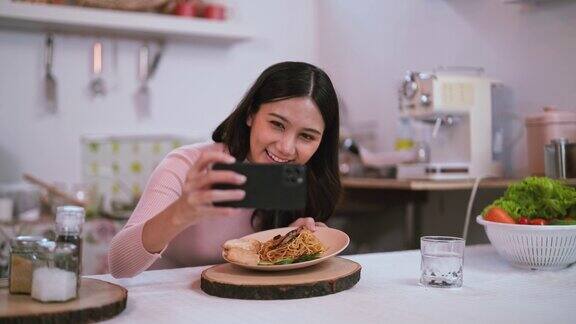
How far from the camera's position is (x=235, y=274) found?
1178mm

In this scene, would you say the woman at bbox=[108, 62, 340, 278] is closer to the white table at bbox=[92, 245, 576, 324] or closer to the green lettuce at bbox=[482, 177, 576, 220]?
the white table at bbox=[92, 245, 576, 324]

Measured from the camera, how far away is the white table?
3.11 ft

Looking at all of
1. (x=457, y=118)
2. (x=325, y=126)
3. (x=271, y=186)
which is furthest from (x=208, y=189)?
(x=457, y=118)

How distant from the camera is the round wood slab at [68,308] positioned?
2.87ft

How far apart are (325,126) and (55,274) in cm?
79

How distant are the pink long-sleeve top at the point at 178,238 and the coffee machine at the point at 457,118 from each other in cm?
110

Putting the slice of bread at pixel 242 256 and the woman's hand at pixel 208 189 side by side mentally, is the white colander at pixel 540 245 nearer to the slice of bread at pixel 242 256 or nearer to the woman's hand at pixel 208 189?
the slice of bread at pixel 242 256

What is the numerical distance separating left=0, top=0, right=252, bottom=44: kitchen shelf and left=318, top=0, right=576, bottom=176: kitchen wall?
2.01 ft

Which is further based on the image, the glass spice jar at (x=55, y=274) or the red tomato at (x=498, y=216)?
the red tomato at (x=498, y=216)

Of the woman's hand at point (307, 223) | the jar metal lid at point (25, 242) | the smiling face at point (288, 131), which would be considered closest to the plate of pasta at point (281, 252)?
the woman's hand at point (307, 223)

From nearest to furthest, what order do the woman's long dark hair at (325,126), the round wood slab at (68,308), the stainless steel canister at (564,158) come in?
1. the round wood slab at (68,308)
2. the woman's long dark hair at (325,126)
3. the stainless steel canister at (564,158)

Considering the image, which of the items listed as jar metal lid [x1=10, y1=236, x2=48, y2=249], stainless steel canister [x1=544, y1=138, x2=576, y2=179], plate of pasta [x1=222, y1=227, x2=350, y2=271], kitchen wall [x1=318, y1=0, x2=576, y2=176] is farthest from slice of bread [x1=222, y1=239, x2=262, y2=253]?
kitchen wall [x1=318, y1=0, x2=576, y2=176]

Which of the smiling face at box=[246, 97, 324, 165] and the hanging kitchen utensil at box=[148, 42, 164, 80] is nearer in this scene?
the smiling face at box=[246, 97, 324, 165]

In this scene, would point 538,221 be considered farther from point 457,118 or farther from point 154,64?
point 154,64
